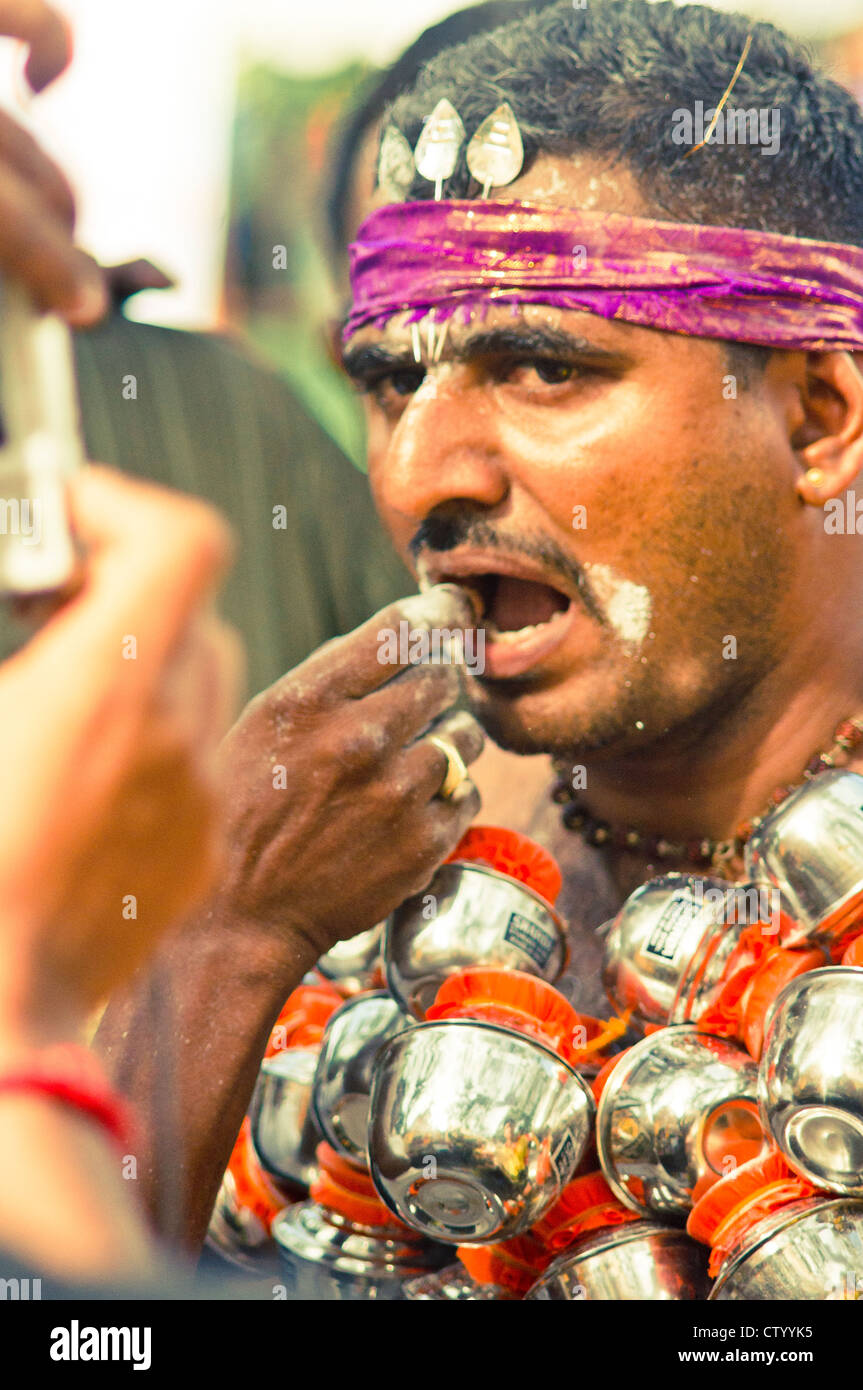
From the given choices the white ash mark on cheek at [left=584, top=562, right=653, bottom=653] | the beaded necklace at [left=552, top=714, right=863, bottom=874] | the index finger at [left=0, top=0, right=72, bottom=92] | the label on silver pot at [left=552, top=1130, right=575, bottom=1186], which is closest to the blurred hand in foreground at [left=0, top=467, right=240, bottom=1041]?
the index finger at [left=0, top=0, right=72, bottom=92]

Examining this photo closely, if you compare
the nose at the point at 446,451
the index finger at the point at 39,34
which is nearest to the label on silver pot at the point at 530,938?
the nose at the point at 446,451

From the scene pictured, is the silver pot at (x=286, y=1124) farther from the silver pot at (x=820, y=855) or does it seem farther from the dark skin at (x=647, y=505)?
the silver pot at (x=820, y=855)

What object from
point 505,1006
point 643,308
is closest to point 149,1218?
point 505,1006

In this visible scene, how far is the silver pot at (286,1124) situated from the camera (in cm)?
215

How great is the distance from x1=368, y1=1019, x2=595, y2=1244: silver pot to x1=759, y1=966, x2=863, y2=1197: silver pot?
0.24 meters

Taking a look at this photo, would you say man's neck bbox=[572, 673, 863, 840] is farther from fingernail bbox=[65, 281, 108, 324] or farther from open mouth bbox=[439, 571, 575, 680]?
fingernail bbox=[65, 281, 108, 324]

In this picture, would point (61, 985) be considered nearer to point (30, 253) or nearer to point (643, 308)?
point (30, 253)

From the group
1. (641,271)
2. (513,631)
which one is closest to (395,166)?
(641,271)

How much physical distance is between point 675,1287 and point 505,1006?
14.7 inches

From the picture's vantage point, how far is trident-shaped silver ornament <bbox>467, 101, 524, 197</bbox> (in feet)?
6.93

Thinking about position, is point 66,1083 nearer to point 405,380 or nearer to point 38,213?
point 38,213

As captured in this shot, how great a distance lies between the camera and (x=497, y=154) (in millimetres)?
2117

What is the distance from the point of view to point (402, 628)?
2037mm

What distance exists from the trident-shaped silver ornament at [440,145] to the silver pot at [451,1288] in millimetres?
1482
